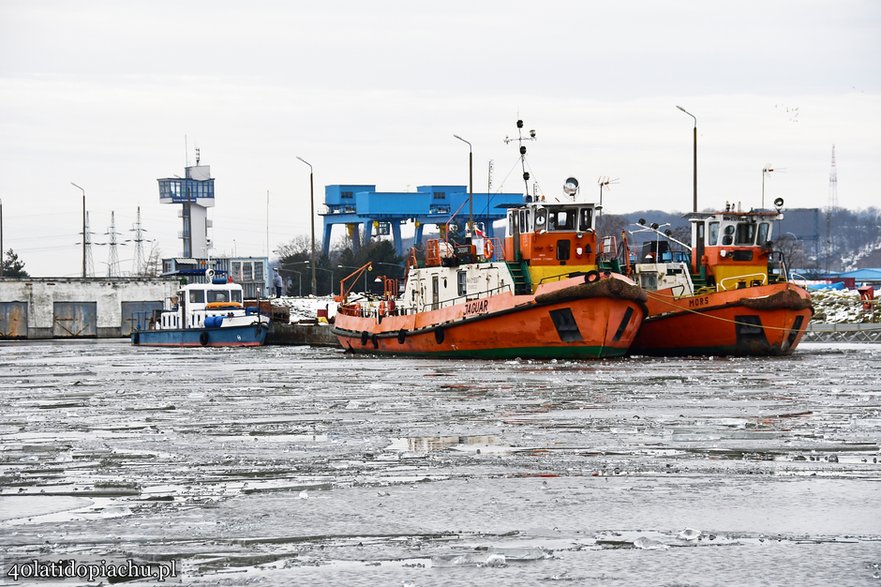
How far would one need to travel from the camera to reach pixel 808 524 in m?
9.23

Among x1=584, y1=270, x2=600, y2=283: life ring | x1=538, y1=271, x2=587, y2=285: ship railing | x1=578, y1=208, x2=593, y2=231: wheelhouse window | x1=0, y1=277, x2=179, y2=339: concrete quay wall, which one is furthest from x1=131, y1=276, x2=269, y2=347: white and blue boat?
x1=584, y1=270, x2=600, y2=283: life ring

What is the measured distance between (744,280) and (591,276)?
6909 millimetres

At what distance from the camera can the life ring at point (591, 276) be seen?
100 feet

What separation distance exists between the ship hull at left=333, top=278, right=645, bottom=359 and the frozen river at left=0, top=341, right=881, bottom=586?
30.6 feet


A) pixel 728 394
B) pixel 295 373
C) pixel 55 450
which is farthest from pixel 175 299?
pixel 55 450

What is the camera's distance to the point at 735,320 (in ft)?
107

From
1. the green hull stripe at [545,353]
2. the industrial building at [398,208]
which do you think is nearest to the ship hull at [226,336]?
the green hull stripe at [545,353]

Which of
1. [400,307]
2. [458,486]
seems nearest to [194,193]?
[400,307]

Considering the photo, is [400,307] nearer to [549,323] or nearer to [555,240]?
[555,240]

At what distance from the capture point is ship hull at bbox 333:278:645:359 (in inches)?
1210

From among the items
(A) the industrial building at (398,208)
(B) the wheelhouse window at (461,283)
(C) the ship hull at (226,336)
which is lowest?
(C) the ship hull at (226,336)

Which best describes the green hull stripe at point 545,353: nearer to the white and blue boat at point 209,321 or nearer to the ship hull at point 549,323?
the ship hull at point 549,323

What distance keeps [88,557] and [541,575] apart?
2.87 meters

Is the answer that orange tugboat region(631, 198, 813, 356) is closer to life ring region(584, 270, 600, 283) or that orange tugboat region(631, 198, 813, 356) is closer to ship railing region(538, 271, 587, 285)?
ship railing region(538, 271, 587, 285)
